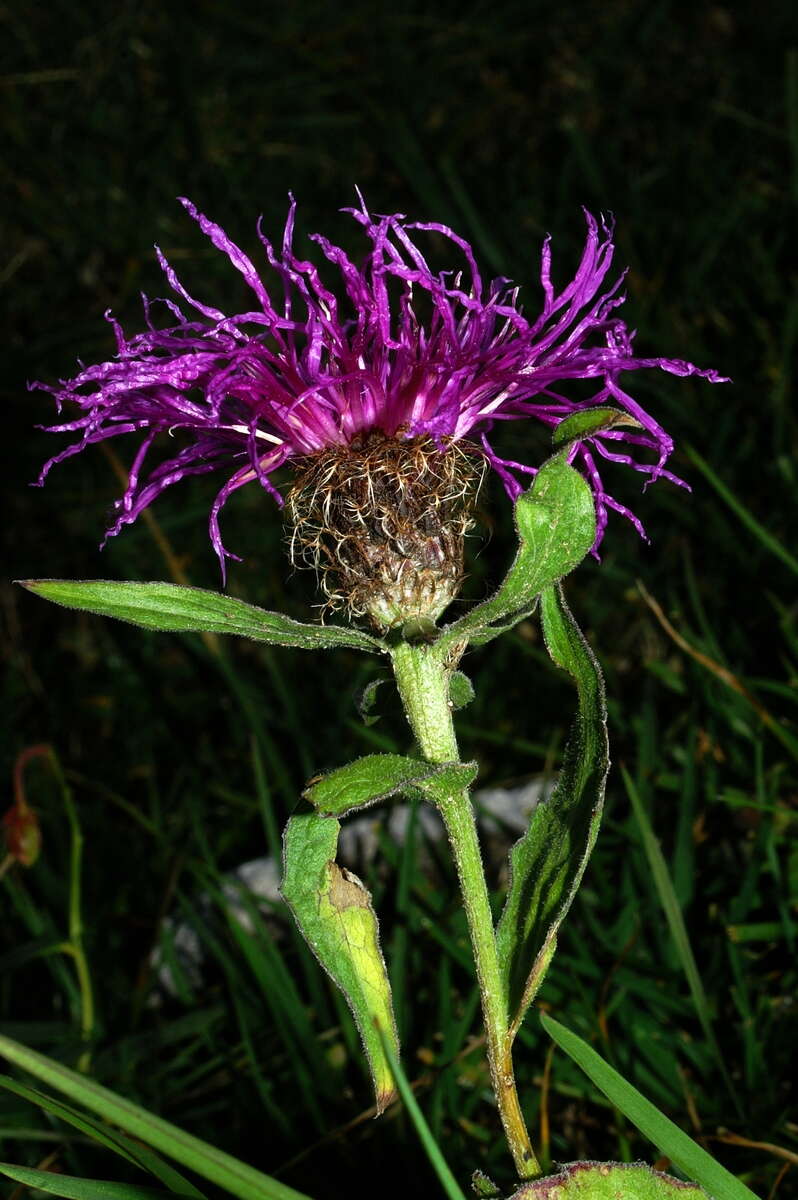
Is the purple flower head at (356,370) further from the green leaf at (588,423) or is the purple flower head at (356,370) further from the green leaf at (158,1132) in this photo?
the green leaf at (158,1132)

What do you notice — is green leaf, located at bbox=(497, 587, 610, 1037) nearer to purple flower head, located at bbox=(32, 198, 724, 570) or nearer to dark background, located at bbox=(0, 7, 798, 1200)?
purple flower head, located at bbox=(32, 198, 724, 570)

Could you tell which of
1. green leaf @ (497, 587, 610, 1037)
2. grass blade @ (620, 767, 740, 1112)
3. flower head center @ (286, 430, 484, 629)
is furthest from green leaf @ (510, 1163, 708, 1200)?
flower head center @ (286, 430, 484, 629)

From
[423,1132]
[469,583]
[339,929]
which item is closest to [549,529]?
[339,929]

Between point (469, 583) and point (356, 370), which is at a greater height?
point (356, 370)

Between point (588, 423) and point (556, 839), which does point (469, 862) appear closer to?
point (556, 839)

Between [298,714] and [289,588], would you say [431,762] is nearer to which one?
[298,714]

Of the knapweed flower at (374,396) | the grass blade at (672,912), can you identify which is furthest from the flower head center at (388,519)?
the grass blade at (672,912)

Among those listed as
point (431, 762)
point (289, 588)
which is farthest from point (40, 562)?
point (431, 762)
